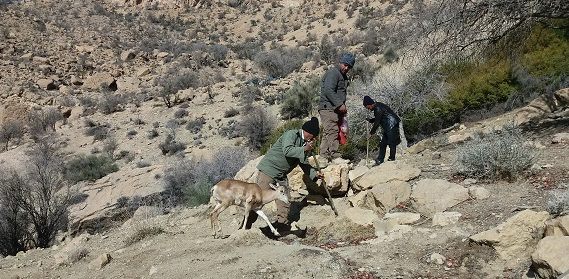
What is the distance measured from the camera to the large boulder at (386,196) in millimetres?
6730

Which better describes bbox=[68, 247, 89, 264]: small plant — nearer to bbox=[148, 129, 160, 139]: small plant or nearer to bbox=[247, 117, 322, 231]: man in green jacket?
bbox=[247, 117, 322, 231]: man in green jacket

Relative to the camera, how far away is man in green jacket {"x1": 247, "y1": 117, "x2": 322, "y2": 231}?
6.51m

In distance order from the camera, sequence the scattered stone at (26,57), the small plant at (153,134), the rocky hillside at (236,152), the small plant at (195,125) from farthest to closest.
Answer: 1. the scattered stone at (26,57)
2. the small plant at (153,134)
3. the small plant at (195,125)
4. the rocky hillside at (236,152)

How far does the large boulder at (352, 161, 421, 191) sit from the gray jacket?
1133 mm

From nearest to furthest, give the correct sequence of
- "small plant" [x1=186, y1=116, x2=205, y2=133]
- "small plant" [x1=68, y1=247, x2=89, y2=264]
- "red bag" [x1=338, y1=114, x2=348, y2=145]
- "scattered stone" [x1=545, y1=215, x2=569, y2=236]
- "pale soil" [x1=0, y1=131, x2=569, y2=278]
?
1. "scattered stone" [x1=545, y1=215, x2=569, y2=236]
2. "pale soil" [x1=0, y1=131, x2=569, y2=278]
3. "small plant" [x1=68, y1=247, x2=89, y2=264]
4. "red bag" [x1=338, y1=114, x2=348, y2=145]
5. "small plant" [x1=186, y1=116, x2=205, y2=133]

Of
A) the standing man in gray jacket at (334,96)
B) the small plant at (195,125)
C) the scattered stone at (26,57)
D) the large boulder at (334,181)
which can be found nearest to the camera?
the large boulder at (334,181)

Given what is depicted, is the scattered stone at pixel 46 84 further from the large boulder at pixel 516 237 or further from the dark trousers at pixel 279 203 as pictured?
the large boulder at pixel 516 237

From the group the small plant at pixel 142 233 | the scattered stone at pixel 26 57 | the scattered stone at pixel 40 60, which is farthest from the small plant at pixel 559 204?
the scattered stone at pixel 26 57

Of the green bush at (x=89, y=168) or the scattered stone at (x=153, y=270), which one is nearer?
the scattered stone at (x=153, y=270)

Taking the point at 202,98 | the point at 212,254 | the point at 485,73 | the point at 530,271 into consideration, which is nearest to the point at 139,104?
the point at 202,98

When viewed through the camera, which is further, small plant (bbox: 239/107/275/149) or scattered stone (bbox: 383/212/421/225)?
small plant (bbox: 239/107/275/149)

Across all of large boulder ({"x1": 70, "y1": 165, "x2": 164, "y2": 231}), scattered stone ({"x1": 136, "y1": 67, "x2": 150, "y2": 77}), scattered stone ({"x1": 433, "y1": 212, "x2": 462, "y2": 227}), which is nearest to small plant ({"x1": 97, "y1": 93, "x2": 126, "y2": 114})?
scattered stone ({"x1": 136, "y1": 67, "x2": 150, "y2": 77})

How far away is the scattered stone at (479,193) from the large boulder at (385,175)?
1.16 meters

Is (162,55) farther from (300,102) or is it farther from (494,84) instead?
(494,84)
